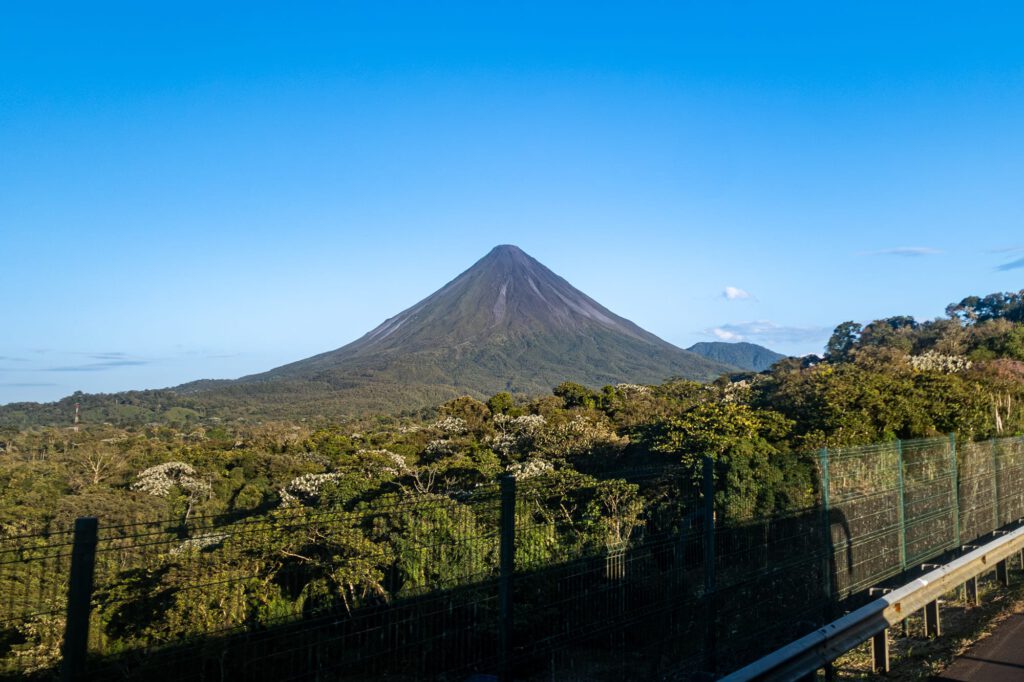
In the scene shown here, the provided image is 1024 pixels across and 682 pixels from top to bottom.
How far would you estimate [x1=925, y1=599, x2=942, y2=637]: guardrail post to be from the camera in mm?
7049

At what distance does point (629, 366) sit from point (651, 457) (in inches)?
5125

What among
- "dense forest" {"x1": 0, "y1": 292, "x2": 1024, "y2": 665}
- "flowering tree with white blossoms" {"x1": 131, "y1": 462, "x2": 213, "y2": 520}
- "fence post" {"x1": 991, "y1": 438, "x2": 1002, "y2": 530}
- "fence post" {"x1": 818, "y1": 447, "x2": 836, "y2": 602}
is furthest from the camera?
"flowering tree with white blossoms" {"x1": 131, "y1": 462, "x2": 213, "y2": 520}

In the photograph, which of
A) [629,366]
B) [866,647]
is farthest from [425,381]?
[866,647]

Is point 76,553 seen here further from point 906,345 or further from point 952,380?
point 906,345

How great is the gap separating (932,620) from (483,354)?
150 m

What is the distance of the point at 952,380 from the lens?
2461cm

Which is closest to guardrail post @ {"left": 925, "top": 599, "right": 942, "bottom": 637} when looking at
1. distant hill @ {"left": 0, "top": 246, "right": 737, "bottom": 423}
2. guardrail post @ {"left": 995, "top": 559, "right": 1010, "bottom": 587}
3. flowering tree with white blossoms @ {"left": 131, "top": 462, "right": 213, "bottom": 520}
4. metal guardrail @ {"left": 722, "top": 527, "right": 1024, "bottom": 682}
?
metal guardrail @ {"left": 722, "top": 527, "right": 1024, "bottom": 682}

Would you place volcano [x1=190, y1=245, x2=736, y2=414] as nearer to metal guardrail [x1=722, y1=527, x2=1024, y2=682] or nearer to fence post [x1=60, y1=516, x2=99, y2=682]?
metal guardrail [x1=722, y1=527, x2=1024, y2=682]

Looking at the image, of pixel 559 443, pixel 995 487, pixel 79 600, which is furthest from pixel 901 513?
pixel 559 443

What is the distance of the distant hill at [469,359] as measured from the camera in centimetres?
13025

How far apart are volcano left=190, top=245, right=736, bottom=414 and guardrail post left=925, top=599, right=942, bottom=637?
113289 mm

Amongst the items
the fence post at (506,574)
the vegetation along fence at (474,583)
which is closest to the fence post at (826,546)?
the vegetation along fence at (474,583)

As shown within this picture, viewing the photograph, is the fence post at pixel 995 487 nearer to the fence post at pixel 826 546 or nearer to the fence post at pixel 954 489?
the fence post at pixel 954 489

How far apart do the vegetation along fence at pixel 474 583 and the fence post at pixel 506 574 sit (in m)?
0.01
